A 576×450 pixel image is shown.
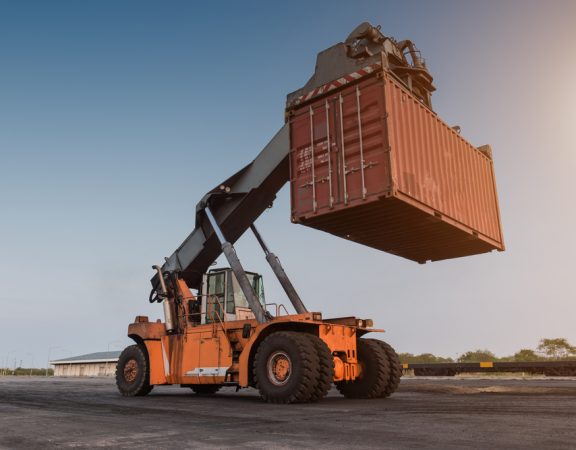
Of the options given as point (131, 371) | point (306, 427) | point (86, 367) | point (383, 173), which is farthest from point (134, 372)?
point (86, 367)

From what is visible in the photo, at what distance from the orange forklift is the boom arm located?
0.03 meters

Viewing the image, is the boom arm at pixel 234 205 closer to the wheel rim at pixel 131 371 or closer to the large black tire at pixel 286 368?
the wheel rim at pixel 131 371

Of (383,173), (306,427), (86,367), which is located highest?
(383,173)

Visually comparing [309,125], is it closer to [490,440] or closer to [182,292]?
[182,292]

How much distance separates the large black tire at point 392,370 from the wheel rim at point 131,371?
5931mm

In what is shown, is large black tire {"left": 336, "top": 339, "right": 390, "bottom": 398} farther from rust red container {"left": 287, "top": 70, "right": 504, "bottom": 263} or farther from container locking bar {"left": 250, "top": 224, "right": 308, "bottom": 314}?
rust red container {"left": 287, "top": 70, "right": 504, "bottom": 263}

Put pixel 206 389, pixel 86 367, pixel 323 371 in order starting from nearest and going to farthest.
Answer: pixel 323 371
pixel 206 389
pixel 86 367

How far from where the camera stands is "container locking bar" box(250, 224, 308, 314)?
11.3m

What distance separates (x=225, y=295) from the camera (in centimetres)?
1170

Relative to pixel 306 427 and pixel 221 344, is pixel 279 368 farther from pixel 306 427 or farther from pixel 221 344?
pixel 306 427

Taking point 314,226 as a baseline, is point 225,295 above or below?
below

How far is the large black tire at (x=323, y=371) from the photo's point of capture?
337 inches

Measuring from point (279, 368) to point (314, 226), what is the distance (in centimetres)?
282

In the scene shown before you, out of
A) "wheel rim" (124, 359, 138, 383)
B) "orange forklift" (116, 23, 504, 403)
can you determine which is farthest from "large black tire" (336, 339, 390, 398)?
"wheel rim" (124, 359, 138, 383)
